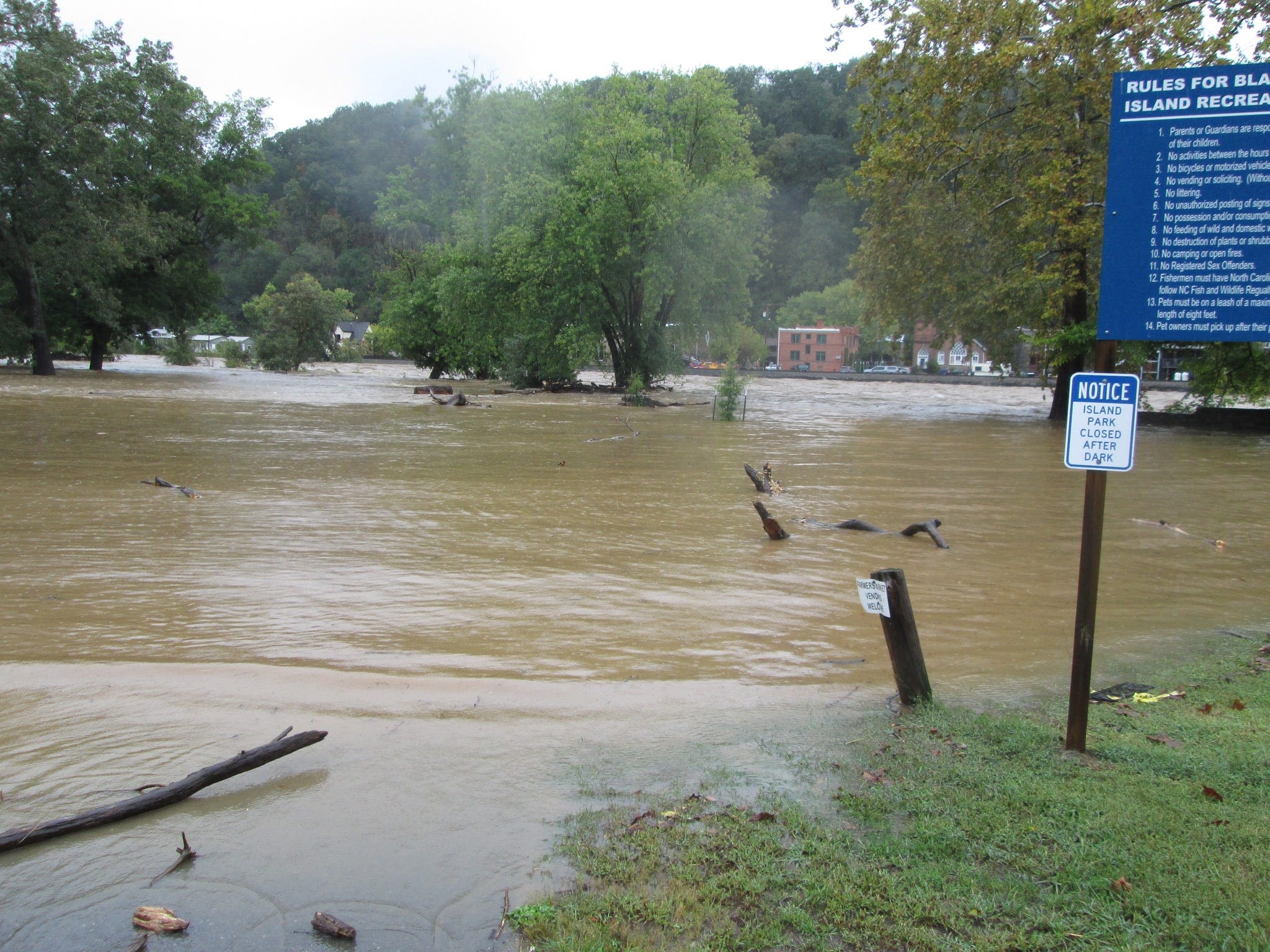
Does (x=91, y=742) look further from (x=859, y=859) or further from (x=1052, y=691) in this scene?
(x=1052, y=691)

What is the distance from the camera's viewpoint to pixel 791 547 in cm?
1121

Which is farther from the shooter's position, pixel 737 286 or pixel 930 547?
pixel 737 286

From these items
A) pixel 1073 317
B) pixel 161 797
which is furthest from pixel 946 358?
pixel 161 797

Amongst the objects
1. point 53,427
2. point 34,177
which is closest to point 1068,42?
point 53,427

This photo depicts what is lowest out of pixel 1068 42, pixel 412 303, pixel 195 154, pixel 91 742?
pixel 91 742

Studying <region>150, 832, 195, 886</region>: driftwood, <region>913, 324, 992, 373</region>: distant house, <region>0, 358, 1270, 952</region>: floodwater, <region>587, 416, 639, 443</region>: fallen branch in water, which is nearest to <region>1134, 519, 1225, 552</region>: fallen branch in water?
<region>0, 358, 1270, 952</region>: floodwater

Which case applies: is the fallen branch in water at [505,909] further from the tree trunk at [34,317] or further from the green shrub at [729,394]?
the tree trunk at [34,317]

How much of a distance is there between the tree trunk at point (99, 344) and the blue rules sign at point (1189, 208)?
181ft

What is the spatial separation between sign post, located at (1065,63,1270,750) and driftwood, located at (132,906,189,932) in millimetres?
3943

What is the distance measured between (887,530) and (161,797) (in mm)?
9413

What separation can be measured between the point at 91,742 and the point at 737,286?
137ft

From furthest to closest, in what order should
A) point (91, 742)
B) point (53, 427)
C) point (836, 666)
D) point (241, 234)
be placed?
point (241, 234), point (53, 427), point (836, 666), point (91, 742)

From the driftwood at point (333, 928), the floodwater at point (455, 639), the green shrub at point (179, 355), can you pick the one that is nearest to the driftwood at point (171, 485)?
the floodwater at point (455, 639)

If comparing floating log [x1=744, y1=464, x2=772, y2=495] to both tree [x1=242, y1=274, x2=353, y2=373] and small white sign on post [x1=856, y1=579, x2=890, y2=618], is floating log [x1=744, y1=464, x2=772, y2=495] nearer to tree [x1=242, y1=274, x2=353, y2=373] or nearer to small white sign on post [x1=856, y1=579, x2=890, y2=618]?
small white sign on post [x1=856, y1=579, x2=890, y2=618]
